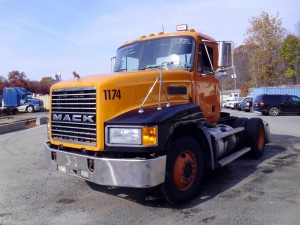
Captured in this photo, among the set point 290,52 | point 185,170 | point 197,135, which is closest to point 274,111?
point 197,135

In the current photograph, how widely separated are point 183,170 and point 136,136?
112 cm

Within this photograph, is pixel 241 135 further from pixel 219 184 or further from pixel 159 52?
pixel 159 52

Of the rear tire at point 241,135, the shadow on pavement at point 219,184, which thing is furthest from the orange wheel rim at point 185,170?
the rear tire at point 241,135

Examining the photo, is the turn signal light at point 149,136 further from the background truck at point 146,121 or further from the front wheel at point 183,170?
the front wheel at point 183,170

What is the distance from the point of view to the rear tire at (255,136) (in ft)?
26.4

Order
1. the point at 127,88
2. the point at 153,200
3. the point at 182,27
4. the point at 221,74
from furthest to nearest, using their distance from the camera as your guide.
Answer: the point at 182,27 → the point at 221,74 → the point at 153,200 → the point at 127,88

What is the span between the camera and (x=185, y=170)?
Result: 5.16 meters

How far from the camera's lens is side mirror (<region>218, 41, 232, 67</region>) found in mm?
6074

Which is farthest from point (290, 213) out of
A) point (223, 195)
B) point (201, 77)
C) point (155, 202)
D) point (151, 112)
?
point (201, 77)

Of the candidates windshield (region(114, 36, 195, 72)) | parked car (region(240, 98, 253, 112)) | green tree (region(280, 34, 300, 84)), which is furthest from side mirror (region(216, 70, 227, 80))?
green tree (region(280, 34, 300, 84))

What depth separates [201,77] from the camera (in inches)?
249

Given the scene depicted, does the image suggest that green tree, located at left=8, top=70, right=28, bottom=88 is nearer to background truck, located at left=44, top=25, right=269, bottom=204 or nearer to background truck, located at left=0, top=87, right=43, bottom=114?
background truck, located at left=0, top=87, right=43, bottom=114

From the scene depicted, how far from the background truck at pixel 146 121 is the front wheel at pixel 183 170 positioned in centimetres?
1

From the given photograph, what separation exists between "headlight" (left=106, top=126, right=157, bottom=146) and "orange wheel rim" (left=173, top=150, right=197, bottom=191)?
30.3 inches
